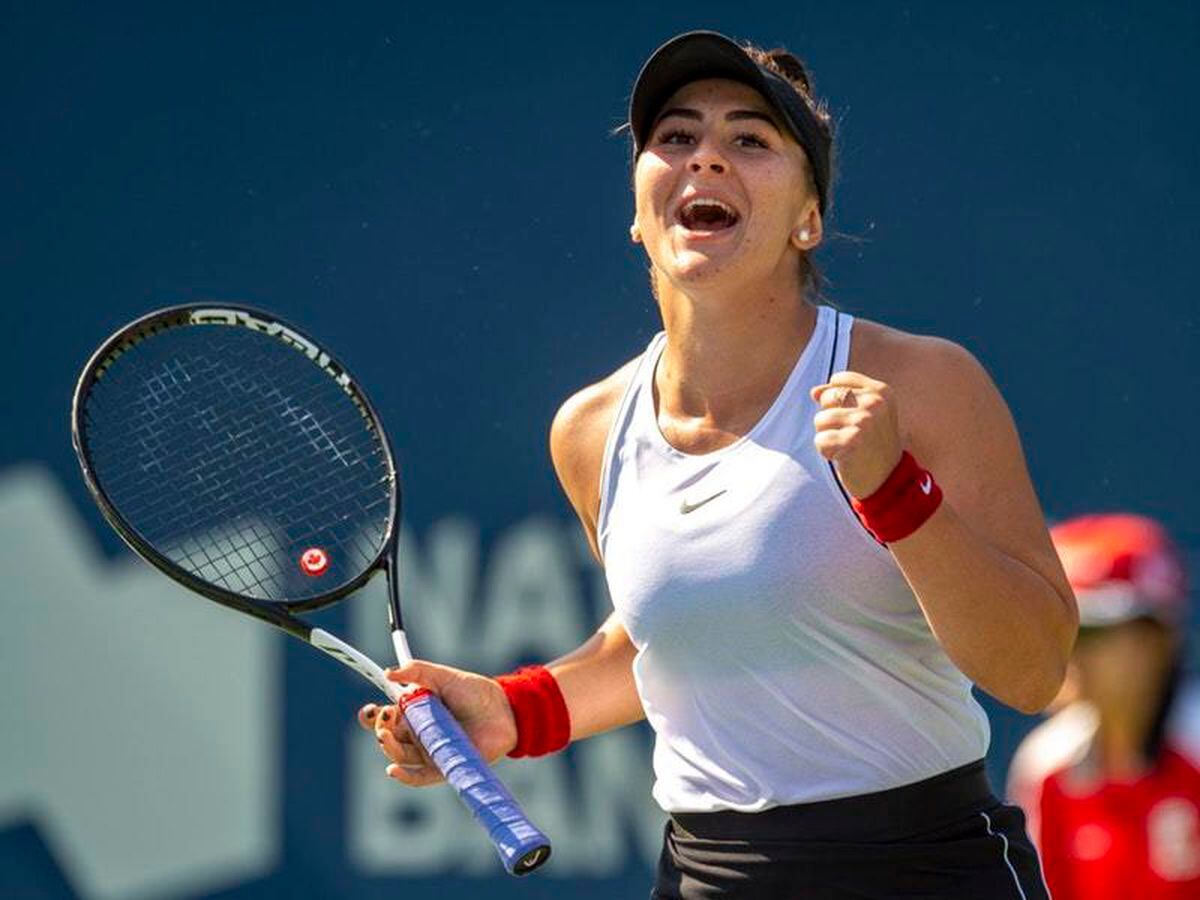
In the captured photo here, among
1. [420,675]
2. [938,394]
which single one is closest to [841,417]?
[938,394]

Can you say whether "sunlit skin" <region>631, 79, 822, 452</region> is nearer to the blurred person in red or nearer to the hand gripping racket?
the hand gripping racket

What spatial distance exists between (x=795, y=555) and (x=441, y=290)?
2.53 m

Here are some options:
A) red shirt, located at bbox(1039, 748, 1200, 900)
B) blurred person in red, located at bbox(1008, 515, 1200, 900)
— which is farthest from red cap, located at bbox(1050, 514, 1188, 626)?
red shirt, located at bbox(1039, 748, 1200, 900)

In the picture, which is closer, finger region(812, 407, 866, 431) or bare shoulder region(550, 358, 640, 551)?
finger region(812, 407, 866, 431)

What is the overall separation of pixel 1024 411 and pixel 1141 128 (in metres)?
0.62

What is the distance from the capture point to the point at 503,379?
5.03m

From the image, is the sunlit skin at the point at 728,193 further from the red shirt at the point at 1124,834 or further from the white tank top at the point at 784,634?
the red shirt at the point at 1124,834

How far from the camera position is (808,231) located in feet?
9.47

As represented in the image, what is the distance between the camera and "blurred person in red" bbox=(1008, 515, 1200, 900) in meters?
3.18

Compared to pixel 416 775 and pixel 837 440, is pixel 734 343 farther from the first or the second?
pixel 416 775

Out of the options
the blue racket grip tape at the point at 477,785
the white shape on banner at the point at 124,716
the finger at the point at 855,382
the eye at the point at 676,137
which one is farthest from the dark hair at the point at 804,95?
the white shape on banner at the point at 124,716

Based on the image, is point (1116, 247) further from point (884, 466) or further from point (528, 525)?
point (884, 466)

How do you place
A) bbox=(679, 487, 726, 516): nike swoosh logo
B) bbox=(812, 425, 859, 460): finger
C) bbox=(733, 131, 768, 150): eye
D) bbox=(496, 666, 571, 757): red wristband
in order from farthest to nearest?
bbox=(496, 666, 571, 757): red wristband, bbox=(733, 131, 768, 150): eye, bbox=(679, 487, 726, 516): nike swoosh logo, bbox=(812, 425, 859, 460): finger

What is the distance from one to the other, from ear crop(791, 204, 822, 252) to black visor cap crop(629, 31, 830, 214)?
2 centimetres
